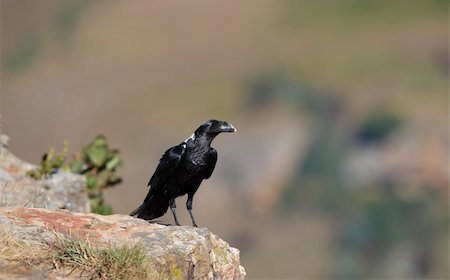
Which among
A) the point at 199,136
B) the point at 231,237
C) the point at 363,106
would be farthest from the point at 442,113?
the point at 199,136

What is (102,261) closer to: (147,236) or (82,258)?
(82,258)

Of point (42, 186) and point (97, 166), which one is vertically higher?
point (97, 166)

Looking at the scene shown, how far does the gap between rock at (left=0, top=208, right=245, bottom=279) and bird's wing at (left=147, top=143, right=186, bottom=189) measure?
180 cm

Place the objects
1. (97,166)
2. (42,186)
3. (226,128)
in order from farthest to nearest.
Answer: (97,166)
(42,186)
(226,128)

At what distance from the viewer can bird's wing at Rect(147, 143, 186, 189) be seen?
1078cm

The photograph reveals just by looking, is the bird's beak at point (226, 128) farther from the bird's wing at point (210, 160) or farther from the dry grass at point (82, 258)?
the dry grass at point (82, 258)

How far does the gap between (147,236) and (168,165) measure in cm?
240

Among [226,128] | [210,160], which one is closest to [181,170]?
[210,160]

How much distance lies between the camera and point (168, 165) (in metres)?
10.8

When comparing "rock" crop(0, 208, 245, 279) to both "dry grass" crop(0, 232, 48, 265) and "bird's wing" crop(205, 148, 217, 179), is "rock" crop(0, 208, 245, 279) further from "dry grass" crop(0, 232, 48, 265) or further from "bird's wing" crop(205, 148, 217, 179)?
"bird's wing" crop(205, 148, 217, 179)

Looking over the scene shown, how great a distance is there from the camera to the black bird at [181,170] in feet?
35.4

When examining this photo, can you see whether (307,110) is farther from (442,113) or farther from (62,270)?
(62,270)

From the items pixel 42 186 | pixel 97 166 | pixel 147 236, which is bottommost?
pixel 147 236

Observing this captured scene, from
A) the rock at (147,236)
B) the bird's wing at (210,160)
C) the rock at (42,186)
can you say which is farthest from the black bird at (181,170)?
the rock at (147,236)
